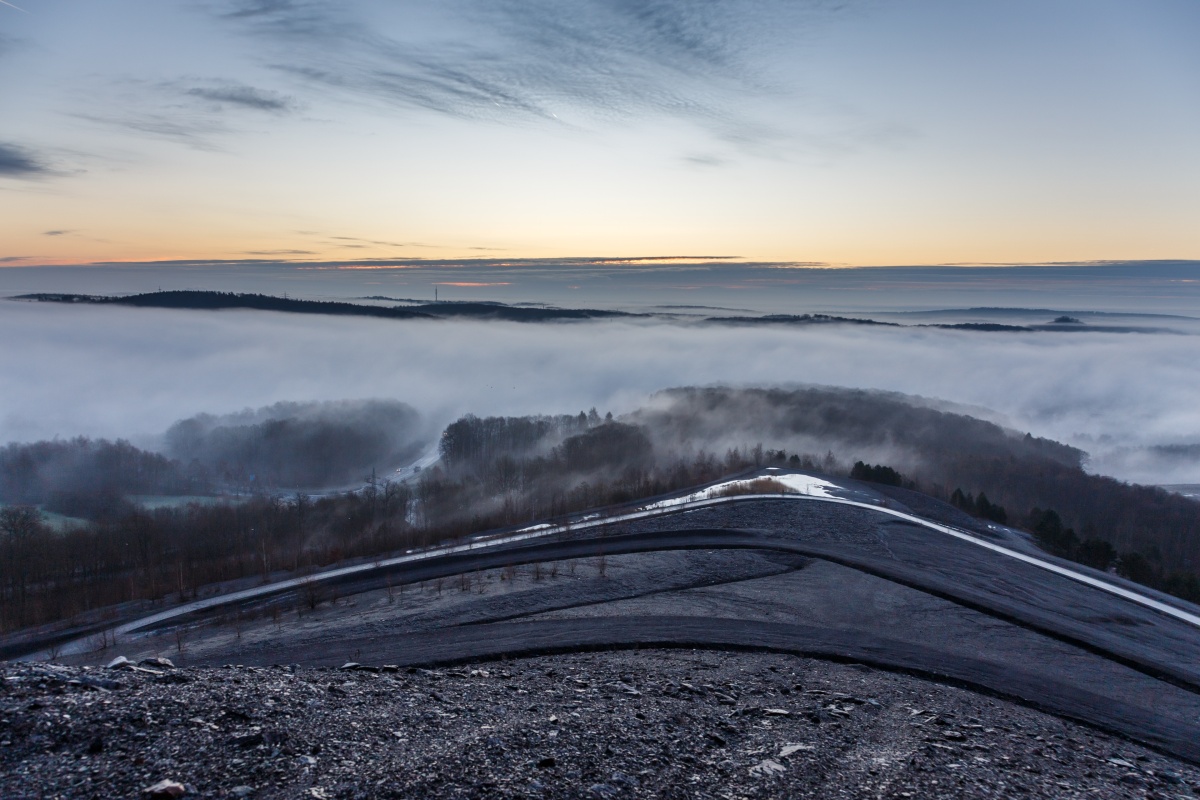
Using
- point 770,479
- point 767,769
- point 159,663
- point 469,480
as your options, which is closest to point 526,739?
point 767,769

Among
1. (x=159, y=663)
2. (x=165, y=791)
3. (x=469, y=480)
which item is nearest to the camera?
(x=165, y=791)

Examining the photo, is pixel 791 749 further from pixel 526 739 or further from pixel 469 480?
pixel 469 480

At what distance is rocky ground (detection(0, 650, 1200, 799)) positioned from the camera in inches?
285

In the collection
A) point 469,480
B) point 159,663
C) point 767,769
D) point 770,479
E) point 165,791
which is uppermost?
point 165,791

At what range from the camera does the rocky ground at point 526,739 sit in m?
7.24

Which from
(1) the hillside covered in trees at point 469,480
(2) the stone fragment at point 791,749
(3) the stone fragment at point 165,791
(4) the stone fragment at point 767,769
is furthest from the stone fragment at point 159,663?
(1) the hillside covered in trees at point 469,480

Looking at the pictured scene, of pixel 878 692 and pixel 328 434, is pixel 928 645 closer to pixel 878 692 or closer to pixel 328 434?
pixel 878 692

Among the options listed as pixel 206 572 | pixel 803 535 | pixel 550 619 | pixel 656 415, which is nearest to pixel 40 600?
pixel 206 572

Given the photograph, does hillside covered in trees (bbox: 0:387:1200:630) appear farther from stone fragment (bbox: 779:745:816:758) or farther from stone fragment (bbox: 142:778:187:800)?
stone fragment (bbox: 779:745:816:758)

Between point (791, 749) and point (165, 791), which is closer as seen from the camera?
point (165, 791)

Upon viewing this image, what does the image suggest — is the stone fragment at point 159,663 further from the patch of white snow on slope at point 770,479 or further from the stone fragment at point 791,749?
the patch of white snow on slope at point 770,479

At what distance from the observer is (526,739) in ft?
28.2

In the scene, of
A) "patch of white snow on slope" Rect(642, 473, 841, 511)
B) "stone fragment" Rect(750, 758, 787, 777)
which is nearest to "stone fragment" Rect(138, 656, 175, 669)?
"stone fragment" Rect(750, 758, 787, 777)

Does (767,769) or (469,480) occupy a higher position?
(767,769)
